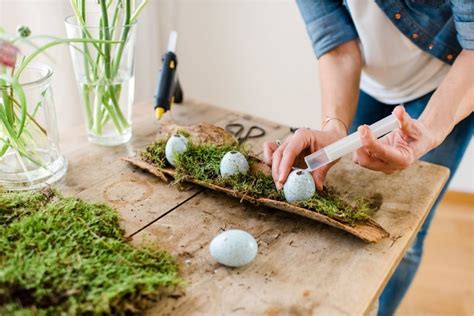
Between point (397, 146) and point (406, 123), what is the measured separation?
2.2 inches

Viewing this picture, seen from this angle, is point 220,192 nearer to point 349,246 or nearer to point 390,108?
point 349,246

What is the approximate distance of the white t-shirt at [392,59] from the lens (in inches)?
43.9

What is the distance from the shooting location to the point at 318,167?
0.87 meters

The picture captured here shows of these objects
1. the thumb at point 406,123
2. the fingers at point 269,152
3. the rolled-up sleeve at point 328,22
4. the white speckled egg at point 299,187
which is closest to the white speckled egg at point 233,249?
the white speckled egg at point 299,187

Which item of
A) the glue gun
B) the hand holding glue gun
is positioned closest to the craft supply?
the hand holding glue gun

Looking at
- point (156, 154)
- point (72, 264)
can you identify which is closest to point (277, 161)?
point (156, 154)

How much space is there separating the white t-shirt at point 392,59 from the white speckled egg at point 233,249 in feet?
2.16

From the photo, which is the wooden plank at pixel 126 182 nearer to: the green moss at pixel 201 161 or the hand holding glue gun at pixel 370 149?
the green moss at pixel 201 161

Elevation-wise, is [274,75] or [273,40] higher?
[273,40]

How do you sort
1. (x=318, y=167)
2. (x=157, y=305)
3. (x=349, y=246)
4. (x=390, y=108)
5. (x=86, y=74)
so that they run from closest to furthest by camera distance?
1. (x=157, y=305)
2. (x=349, y=246)
3. (x=318, y=167)
4. (x=86, y=74)
5. (x=390, y=108)

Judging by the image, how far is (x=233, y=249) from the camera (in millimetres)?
698

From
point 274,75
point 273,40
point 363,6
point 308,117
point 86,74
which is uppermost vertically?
point 363,6

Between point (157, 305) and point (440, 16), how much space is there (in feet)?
2.85

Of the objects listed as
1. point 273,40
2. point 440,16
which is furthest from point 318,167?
point 273,40
